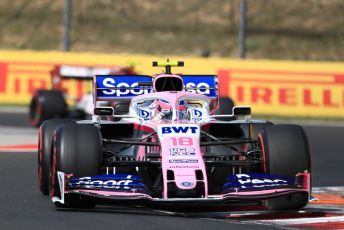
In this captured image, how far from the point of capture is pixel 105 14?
44188 mm

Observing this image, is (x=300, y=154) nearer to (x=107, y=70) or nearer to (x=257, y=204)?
(x=257, y=204)

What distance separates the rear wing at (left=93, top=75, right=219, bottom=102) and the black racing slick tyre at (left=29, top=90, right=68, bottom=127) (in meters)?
9.24

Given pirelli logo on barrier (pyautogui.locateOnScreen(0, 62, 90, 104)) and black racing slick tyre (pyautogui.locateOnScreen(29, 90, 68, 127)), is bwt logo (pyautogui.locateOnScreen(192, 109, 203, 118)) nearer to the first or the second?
black racing slick tyre (pyautogui.locateOnScreen(29, 90, 68, 127))

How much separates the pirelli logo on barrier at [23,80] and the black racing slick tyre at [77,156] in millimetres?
17227

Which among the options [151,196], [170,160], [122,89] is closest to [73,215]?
[151,196]

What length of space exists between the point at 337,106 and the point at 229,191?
16.9m

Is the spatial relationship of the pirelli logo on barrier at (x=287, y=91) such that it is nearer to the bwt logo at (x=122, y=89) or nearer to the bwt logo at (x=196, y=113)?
the bwt logo at (x=122, y=89)

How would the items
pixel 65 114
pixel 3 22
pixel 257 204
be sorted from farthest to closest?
pixel 3 22, pixel 65 114, pixel 257 204

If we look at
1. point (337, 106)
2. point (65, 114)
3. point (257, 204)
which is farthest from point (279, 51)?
point (257, 204)

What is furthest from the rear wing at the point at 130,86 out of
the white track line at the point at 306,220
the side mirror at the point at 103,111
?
the white track line at the point at 306,220

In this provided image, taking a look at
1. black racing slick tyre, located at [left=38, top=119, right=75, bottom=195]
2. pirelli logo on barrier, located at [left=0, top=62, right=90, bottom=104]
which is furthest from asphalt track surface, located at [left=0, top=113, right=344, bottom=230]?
pirelli logo on barrier, located at [left=0, top=62, right=90, bottom=104]

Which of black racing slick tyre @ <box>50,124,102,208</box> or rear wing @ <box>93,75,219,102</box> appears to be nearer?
black racing slick tyre @ <box>50,124,102,208</box>

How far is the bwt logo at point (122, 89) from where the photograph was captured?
13.2m

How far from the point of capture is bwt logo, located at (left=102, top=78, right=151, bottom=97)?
1320cm
